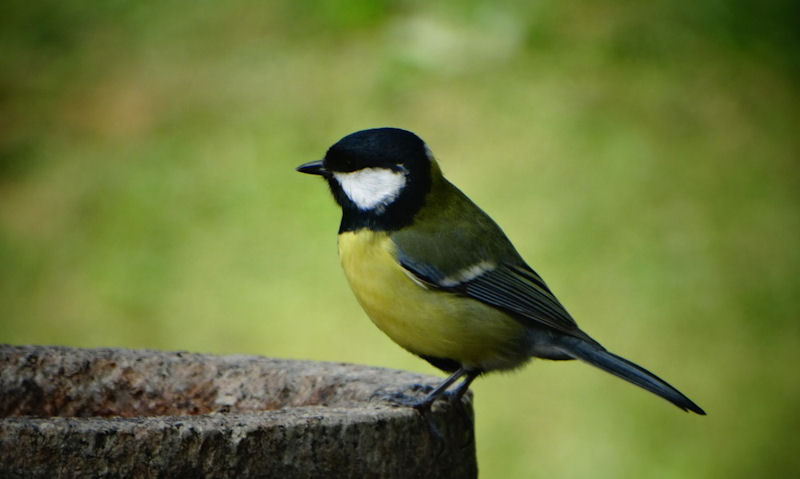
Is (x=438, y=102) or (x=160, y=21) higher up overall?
(x=160, y=21)

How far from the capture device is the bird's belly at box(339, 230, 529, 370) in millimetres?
2496

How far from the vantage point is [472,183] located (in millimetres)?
5348

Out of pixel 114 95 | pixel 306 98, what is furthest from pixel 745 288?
pixel 114 95

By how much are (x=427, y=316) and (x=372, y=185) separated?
0.36 metres

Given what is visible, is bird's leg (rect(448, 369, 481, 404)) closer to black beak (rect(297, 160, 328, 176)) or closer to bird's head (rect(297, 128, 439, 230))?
bird's head (rect(297, 128, 439, 230))

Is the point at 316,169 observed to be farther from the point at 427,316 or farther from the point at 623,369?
the point at 623,369

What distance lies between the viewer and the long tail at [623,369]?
2.35 meters

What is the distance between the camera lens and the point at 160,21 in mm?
6074

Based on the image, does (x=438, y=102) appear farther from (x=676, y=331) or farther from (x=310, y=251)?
(x=676, y=331)

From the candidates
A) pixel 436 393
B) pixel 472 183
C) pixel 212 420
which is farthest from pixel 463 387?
pixel 472 183

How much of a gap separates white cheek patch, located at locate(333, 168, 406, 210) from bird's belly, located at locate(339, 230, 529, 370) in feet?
0.33

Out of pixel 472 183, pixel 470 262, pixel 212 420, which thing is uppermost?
pixel 472 183

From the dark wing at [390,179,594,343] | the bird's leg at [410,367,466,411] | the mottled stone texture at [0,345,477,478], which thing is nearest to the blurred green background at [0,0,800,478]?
the dark wing at [390,179,594,343]

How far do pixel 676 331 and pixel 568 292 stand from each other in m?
0.52
